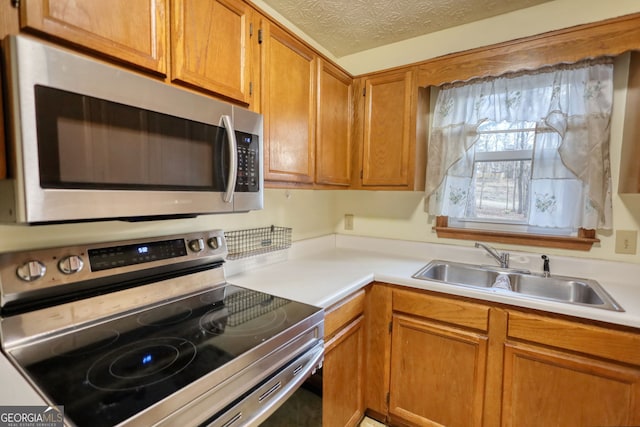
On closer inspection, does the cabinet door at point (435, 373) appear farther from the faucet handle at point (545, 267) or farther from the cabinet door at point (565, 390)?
the faucet handle at point (545, 267)

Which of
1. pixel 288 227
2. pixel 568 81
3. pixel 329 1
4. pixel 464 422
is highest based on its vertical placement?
pixel 329 1

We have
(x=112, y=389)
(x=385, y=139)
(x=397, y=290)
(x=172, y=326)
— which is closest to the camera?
(x=112, y=389)

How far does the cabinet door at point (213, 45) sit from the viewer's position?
980 millimetres

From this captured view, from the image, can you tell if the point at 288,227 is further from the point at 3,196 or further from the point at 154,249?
the point at 3,196

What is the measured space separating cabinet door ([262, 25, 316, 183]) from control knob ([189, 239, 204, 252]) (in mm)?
398

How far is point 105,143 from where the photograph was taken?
0.79m

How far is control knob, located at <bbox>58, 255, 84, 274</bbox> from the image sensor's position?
3.00 ft

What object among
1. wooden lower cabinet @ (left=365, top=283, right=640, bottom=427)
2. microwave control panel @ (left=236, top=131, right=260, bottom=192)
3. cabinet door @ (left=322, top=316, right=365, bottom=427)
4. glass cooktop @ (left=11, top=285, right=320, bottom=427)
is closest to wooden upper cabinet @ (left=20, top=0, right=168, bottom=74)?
microwave control panel @ (left=236, top=131, right=260, bottom=192)

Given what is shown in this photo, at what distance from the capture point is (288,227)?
1.98m

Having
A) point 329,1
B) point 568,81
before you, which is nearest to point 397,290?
point 568,81

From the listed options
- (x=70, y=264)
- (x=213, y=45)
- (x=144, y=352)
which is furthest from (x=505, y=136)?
(x=70, y=264)

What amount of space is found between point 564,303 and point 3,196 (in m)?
1.87

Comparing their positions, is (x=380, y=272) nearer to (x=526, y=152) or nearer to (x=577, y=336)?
(x=577, y=336)

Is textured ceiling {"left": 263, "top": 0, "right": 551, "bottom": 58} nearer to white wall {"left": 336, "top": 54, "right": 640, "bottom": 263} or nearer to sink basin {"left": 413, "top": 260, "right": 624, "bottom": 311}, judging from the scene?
white wall {"left": 336, "top": 54, "right": 640, "bottom": 263}
